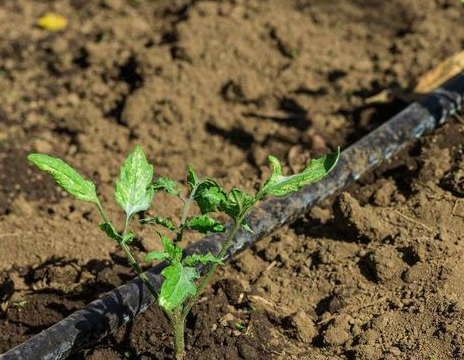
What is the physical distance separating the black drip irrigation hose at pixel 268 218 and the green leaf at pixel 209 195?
0.66 metres

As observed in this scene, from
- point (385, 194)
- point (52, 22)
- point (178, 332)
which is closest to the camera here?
point (178, 332)

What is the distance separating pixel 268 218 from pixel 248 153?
988 millimetres

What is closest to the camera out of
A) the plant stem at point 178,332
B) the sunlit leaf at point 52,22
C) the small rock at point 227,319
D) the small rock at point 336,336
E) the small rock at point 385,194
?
the plant stem at point 178,332

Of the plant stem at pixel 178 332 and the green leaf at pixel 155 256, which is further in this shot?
the plant stem at pixel 178 332

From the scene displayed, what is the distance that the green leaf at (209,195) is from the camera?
9.97 feet

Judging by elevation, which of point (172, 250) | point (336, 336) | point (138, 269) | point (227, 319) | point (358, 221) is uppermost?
point (172, 250)

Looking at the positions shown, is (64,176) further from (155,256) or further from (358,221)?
(358,221)

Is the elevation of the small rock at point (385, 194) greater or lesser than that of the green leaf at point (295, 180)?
lesser

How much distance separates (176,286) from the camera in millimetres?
2850

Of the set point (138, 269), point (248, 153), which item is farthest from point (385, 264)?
point (248, 153)

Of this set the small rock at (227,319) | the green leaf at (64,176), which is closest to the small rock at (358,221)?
the small rock at (227,319)

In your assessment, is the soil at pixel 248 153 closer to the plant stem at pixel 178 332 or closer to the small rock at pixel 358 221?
the small rock at pixel 358 221

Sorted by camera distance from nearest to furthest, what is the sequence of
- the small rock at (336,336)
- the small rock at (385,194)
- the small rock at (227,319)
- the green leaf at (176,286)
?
the green leaf at (176,286) → the small rock at (336,336) → the small rock at (227,319) → the small rock at (385,194)

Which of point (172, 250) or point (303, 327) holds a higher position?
point (172, 250)
